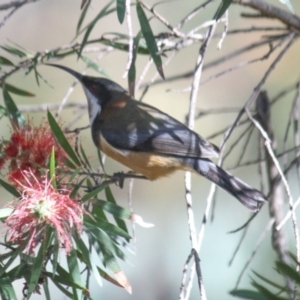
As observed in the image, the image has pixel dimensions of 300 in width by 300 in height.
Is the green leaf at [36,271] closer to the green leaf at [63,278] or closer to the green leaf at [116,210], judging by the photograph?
the green leaf at [63,278]

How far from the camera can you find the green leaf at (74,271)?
83.5 inches

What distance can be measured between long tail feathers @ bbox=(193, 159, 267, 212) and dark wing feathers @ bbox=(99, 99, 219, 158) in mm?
51

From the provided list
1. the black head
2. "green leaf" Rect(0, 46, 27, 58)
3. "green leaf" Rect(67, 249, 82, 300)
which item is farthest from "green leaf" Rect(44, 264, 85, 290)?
the black head

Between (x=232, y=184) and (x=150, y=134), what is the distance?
0.49 m

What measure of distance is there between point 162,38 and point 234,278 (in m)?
2.56

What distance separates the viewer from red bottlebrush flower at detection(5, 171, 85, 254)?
202cm

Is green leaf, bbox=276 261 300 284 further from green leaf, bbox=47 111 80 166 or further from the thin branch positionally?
the thin branch

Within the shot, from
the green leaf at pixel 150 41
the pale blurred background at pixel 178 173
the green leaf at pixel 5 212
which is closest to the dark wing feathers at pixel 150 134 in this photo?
the green leaf at pixel 150 41

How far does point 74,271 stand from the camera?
2.13m

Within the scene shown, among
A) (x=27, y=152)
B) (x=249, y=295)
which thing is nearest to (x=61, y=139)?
(x=27, y=152)

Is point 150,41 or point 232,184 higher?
point 150,41

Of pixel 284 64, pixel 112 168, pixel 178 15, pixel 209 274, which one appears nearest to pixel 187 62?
pixel 178 15

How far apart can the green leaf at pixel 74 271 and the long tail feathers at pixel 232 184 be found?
2.83 ft

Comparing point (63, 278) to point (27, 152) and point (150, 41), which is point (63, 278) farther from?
point (150, 41)
